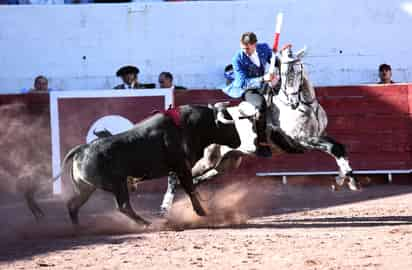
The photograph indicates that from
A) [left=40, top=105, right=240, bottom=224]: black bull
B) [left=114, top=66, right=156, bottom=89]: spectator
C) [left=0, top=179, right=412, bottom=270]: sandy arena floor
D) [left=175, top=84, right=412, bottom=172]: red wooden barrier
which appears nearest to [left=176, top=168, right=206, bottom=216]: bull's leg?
[left=40, top=105, right=240, bottom=224]: black bull

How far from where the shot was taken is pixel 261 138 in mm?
8672

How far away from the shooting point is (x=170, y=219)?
8484mm

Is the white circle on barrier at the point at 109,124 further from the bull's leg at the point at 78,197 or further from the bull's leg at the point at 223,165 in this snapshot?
the bull's leg at the point at 78,197

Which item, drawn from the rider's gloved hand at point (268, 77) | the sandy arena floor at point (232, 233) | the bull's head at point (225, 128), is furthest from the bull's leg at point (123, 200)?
the rider's gloved hand at point (268, 77)

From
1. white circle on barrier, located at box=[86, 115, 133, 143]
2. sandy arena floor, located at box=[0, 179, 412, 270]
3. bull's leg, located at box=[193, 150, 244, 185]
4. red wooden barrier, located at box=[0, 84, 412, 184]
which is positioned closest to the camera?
sandy arena floor, located at box=[0, 179, 412, 270]

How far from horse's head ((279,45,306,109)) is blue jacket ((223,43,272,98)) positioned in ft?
0.64

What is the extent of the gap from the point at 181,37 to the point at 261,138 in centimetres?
453

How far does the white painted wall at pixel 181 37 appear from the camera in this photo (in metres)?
12.8

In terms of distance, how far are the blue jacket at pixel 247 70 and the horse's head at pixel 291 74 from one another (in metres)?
0.19

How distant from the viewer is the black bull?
787 centimetres

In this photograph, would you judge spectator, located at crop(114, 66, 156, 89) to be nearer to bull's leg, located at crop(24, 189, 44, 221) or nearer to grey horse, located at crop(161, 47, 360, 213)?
grey horse, located at crop(161, 47, 360, 213)

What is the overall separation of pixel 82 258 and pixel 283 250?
4.62ft

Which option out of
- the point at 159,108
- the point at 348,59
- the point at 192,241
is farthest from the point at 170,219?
the point at 348,59

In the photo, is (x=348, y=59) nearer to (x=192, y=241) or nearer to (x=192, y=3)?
(x=192, y=3)
